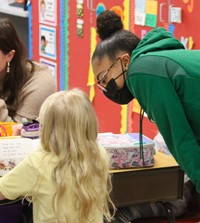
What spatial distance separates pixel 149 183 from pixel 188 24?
4.76 ft

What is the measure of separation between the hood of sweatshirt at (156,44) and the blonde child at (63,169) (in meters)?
0.40

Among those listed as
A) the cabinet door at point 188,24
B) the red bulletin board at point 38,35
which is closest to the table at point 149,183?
the cabinet door at point 188,24

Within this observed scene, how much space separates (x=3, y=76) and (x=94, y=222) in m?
1.20

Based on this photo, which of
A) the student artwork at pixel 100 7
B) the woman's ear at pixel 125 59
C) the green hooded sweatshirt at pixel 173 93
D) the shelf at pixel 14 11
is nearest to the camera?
the green hooded sweatshirt at pixel 173 93

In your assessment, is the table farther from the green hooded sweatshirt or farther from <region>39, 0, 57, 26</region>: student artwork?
<region>39, 0, 57, 26</region>: student artwork

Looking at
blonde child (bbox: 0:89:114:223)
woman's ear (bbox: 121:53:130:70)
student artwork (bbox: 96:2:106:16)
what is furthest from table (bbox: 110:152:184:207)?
student artwork (bbox: 96:2:106:16)

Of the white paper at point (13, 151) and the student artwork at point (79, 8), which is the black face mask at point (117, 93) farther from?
the student artwork at point (79, 8)

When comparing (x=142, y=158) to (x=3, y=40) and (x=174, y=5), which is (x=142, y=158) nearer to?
(x=3, y=40)

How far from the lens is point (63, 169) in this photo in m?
2.00

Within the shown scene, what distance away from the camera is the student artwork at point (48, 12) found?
16.3ft

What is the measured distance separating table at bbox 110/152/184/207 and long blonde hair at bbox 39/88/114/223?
29 cm

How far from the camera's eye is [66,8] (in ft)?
15.7

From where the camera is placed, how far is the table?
236cm

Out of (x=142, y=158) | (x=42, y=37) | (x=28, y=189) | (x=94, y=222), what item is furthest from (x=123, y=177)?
(x=42, y=37)
